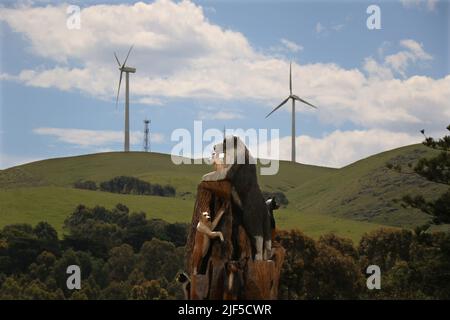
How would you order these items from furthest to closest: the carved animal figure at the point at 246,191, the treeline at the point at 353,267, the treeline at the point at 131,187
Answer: the treeline at the point at 131,187, the treeline at the point at 353,267, the carved animal figure at the point at 246,191

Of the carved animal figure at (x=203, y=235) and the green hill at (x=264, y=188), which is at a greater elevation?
the green hill at (x=264, y=188)

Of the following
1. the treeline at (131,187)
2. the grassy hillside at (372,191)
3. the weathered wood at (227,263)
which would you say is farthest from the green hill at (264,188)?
the weathered wood at (227,263)

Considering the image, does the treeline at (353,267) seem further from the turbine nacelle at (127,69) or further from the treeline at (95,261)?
the turbine nacelle at (127,69)

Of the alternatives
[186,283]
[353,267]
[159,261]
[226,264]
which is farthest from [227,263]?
[159,261]

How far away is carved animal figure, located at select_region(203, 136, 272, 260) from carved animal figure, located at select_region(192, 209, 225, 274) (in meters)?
0.76

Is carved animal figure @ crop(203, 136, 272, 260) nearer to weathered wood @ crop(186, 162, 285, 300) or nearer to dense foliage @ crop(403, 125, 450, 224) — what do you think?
weathered wood @ crop(186, 162, 285, 300)

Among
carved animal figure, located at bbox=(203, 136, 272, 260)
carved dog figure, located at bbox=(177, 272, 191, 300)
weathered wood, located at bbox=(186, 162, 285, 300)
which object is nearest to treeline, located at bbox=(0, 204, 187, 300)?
carved dog figure, located at bbox=(177, 272, 191, 300)

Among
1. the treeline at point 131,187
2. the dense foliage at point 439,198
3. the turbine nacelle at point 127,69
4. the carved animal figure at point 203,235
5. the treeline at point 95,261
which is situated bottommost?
the treeline at point 95,261

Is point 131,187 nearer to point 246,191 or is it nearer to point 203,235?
point 246,191

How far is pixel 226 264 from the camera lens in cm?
2325

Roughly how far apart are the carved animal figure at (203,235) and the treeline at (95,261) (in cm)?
4467

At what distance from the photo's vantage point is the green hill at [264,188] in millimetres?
114188

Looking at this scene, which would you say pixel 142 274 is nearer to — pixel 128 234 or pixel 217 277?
pixel 128 234

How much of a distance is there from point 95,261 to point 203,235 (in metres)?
64.1
